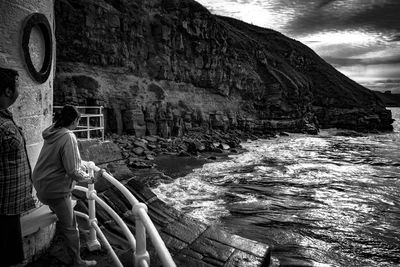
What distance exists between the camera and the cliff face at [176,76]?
2775cm

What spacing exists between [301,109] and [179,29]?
32.5 metres

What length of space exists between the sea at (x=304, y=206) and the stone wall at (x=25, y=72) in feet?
21.5

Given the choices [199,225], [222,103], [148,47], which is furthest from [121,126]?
[199,225]

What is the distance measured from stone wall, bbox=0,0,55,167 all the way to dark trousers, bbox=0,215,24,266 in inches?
63.9

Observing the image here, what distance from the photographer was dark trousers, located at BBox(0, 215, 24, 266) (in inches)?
101

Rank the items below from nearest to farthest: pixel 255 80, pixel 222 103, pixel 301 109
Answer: pixel 222 103, pixel 255 80, pixel 301 109

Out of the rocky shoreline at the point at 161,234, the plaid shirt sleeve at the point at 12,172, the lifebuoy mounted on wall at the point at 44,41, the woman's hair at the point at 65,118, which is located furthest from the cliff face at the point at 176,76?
the plaid shirt sleeve at the point at 12,172

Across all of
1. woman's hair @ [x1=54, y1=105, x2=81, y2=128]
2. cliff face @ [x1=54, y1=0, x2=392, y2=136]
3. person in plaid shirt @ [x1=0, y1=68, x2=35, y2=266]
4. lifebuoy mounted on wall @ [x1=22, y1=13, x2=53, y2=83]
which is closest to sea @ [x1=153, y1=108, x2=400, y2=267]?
woman's hair @ [x1=54, y1=105, x2=81, y2=128]

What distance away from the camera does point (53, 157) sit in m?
3.34

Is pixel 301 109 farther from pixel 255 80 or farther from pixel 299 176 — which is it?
pixel 299 176

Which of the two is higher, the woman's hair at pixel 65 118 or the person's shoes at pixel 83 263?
the woman's hair at pixel 65 118

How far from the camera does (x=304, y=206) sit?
40.9 feet

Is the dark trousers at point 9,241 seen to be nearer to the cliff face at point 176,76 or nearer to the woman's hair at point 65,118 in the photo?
the woman's hair at point 65,118

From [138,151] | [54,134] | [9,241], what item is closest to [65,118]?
[54,134]
